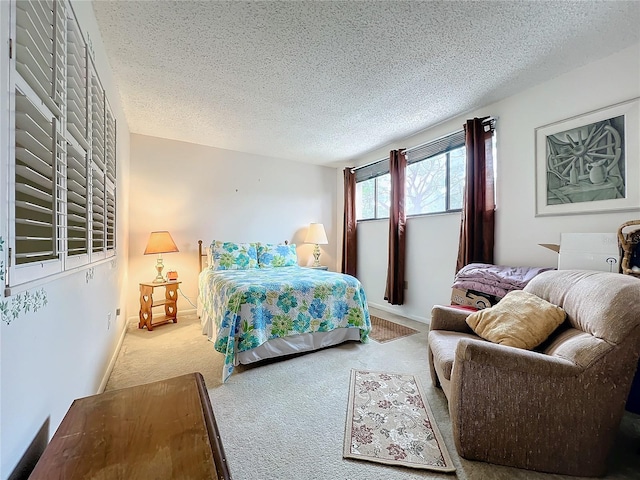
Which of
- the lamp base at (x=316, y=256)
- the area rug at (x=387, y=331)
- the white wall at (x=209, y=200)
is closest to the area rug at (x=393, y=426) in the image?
the area rug at (x=387, y=331)

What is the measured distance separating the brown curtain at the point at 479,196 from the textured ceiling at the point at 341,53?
33 centimetres

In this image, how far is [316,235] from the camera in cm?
459

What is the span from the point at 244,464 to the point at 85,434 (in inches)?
33.4

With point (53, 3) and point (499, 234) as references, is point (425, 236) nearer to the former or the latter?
point (499, 234)

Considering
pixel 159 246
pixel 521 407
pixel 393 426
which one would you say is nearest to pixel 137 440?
pixel 393 426

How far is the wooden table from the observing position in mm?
630

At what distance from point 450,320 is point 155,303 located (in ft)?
11.4

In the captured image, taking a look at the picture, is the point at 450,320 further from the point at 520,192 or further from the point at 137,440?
the point at 137,440

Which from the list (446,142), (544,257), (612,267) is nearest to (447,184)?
(446,142)

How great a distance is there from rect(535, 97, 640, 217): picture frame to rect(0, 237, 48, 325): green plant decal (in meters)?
3.26

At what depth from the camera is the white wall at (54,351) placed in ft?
2.39

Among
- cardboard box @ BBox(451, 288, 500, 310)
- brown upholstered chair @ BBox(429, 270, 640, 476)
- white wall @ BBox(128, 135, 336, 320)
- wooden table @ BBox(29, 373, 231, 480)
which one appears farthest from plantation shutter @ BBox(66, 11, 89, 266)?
cardboard box @ BBox(451, 288, 500, 310)

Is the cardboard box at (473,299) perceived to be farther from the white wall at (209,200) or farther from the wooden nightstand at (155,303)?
the wooden nightstand at (155,303)

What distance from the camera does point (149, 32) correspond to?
180 cm
